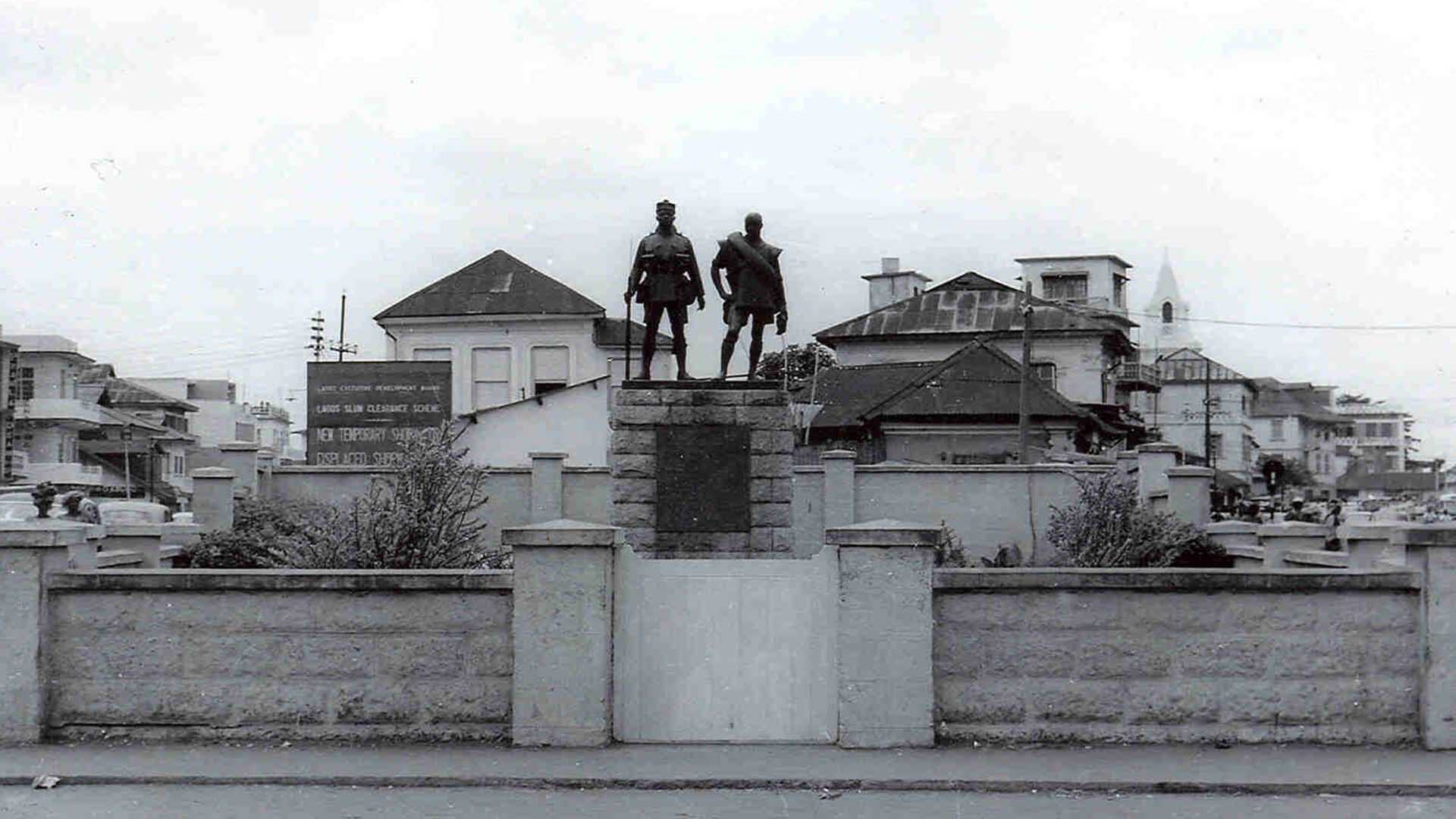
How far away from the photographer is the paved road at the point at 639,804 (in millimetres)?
9578

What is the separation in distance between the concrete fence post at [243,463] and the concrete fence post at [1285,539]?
1944 cm

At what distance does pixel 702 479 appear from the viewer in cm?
1703

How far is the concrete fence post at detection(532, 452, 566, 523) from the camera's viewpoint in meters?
32.9

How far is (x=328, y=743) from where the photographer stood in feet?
37.3

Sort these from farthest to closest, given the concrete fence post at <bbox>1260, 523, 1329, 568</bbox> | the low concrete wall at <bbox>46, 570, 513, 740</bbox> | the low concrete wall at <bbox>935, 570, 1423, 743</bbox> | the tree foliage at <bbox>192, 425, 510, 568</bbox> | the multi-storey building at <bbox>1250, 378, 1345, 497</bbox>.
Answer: the multi-storey building at <bbox>1250, 378, 1345, 497</bbox> → the concrete fence post at <bbox>1260, 523, 1329, 568</bbox> → the tree foliage at <bbox>192, 425, 510, 568</bbox> → the low concrete wall at <bbox>46, 570, 513, 740</bbox> → the low concrete wall at <bbox>935, 570, 1423, 743</bbox>

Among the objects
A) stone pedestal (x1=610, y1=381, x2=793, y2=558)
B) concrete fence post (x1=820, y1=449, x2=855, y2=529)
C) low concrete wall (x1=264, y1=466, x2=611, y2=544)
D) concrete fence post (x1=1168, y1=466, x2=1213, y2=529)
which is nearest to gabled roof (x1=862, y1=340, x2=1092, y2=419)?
concrete fence post (x1=820, y1=449, x2=855, y2=529)

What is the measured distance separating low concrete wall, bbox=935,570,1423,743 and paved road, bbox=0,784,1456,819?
1.27 metres

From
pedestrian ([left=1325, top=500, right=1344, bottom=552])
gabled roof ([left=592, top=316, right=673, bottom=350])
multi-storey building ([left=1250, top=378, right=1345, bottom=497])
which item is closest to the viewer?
pedestrian ([left=1325, top=500, right=1344, bottom=552])

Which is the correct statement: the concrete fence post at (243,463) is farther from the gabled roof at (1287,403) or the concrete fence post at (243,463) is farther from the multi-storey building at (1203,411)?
the gabled roof at (1287,403)

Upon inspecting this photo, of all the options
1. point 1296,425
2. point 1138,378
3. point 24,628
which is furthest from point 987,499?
point 1296,425

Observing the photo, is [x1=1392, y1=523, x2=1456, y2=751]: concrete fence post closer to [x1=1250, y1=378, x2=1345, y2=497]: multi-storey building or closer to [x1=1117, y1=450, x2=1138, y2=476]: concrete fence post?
[x1=1117, y1=450, x2=1138, y2=476]: concrete fence post

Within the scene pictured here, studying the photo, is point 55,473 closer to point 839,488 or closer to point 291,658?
point 839,488

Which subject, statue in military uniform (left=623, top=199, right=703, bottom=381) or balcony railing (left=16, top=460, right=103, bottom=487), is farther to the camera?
balcony railing (left=16, top=460, right=103, bottom=487)

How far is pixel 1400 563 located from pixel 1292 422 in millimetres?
122468
